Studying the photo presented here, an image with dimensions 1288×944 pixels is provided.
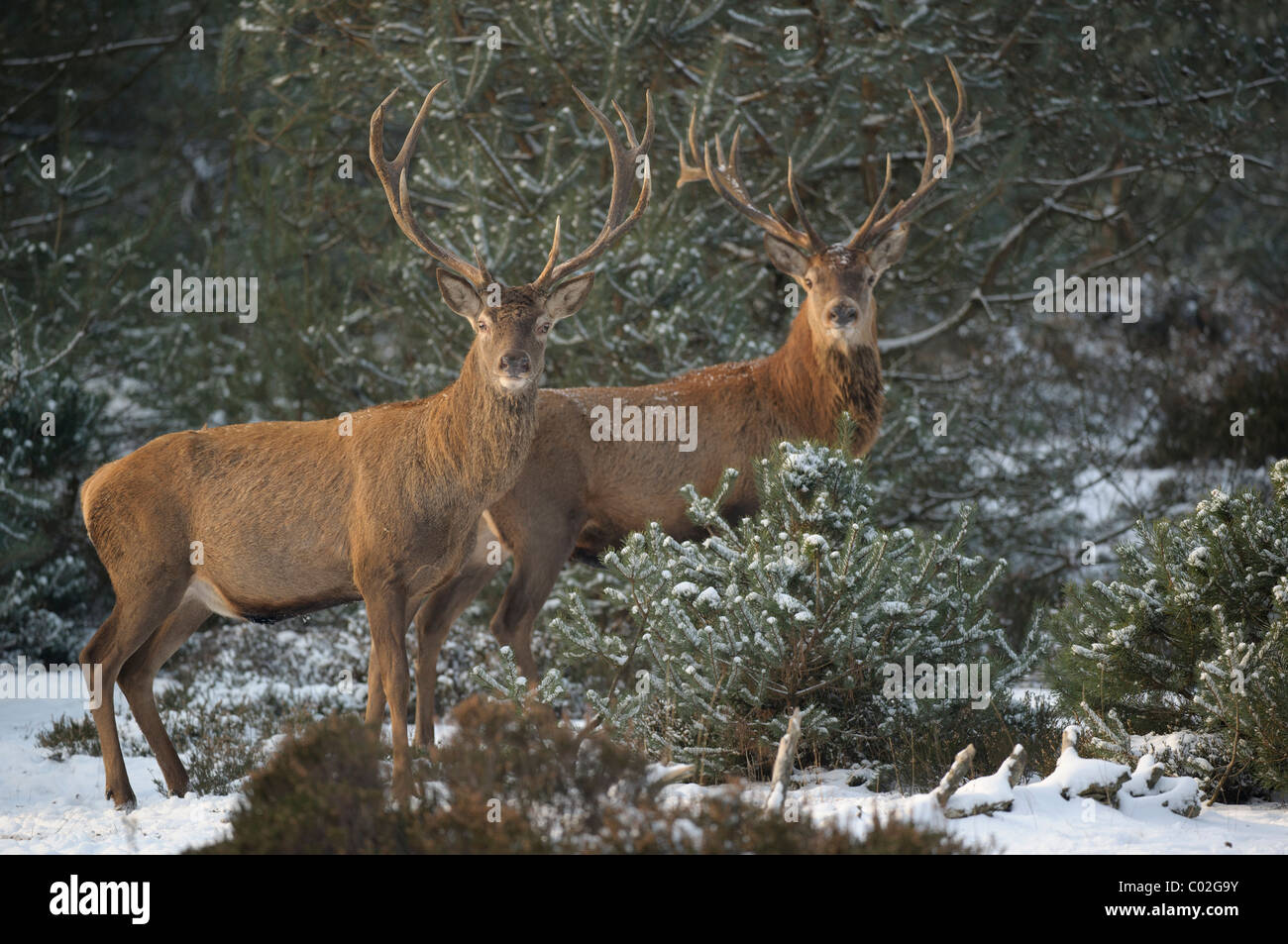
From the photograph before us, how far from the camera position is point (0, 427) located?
962cm

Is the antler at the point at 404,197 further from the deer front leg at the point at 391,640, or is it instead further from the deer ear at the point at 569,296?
the deer front leg at the point at 391,640

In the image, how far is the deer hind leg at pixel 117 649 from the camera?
6082 mm

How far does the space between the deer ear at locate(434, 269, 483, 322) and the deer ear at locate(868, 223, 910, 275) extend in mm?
2589

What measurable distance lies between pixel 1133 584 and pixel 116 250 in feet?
29.1

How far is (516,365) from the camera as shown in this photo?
19.1 ft

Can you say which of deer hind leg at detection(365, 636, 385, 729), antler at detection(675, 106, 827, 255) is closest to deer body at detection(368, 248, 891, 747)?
antler at detection(675, 106, 827, 255)

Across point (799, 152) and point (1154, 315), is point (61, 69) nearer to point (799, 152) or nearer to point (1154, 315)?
point (799, 152)

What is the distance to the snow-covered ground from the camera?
4465mm

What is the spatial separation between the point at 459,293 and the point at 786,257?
237cm

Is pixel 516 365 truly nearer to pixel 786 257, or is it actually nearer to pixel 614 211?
pixel 614 211

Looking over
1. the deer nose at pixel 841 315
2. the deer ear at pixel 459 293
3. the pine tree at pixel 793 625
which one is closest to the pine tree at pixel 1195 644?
the pine tree at pixel 793 625

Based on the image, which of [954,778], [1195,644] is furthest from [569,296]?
[1195,644]

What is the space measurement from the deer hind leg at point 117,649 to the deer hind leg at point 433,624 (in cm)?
128
